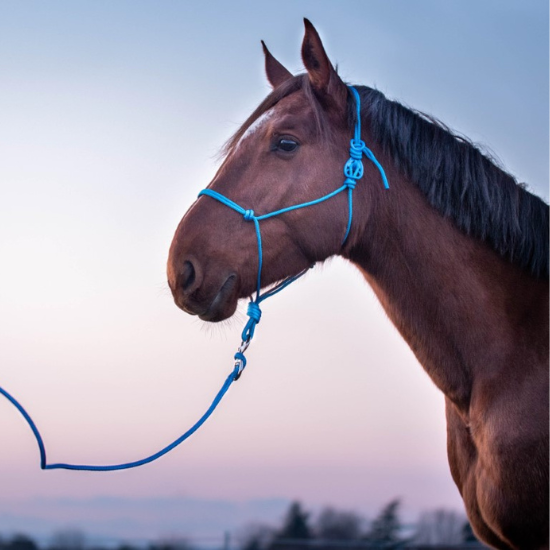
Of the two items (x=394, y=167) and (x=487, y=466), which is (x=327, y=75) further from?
(x=487, y=466)

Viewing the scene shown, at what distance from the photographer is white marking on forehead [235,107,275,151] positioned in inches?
134

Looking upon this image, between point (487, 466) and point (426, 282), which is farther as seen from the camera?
point (426, 282)

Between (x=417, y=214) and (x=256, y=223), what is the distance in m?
0.87

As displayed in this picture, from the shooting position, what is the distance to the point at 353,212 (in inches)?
131

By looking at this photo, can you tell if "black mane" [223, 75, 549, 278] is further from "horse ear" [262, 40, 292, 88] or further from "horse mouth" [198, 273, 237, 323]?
"horse mouth" [198, 273, 237, 323]

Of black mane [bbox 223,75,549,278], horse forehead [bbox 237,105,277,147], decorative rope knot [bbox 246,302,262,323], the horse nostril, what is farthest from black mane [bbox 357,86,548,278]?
the horse nostril

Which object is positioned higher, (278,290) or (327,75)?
(327,75)

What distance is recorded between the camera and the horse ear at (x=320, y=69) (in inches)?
132

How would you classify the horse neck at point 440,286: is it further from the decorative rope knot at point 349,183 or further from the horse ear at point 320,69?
the horse ear at point 320,69

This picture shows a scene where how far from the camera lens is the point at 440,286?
3266 mm

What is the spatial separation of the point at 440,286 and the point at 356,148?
86 centimetres

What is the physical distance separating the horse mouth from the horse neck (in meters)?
0.70

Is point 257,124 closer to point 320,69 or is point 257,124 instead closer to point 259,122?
point 259,122

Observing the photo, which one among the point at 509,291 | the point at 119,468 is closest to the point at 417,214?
the point at 509,291
